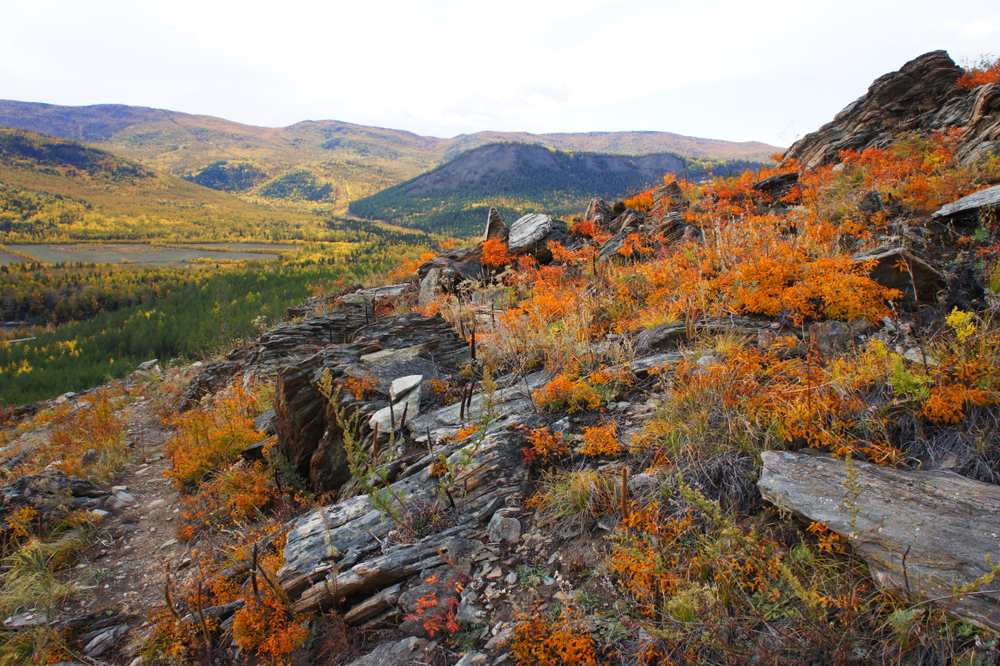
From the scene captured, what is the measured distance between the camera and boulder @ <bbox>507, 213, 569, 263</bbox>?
11758 millimetres

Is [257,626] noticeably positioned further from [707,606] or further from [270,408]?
[270,408]

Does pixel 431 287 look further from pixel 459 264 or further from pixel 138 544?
pixel 138 544

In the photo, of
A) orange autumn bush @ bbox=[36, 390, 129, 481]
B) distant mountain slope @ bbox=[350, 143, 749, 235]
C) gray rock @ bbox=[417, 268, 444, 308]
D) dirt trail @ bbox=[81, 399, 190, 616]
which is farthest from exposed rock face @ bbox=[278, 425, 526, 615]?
distant mountain slope @ bbox=[350, 143, 749, 235]

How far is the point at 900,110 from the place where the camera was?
1198 centimetres

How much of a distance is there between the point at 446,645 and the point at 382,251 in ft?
207

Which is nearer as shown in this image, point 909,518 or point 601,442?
point 909,518

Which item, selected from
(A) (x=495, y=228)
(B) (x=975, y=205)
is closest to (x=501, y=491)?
(B) (x=975, y=205)

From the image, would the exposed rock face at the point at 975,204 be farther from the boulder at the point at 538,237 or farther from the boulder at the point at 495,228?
the boulder at the point at 495,228

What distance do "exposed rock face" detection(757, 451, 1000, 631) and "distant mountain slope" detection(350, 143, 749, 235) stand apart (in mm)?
93069

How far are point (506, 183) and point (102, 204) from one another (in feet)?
342

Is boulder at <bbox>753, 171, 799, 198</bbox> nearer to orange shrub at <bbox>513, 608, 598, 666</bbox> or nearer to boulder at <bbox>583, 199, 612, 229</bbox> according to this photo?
boulder at <bbox>583, 199, 612, 229</bbox>

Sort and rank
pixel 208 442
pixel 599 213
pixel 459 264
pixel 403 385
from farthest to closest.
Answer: pixel 599 213
pixel 459 264
pixel 208 442
pixel 403 385

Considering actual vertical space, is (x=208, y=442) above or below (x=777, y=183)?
below

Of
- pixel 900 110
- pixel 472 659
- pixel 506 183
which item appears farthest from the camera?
pixel 506 183
